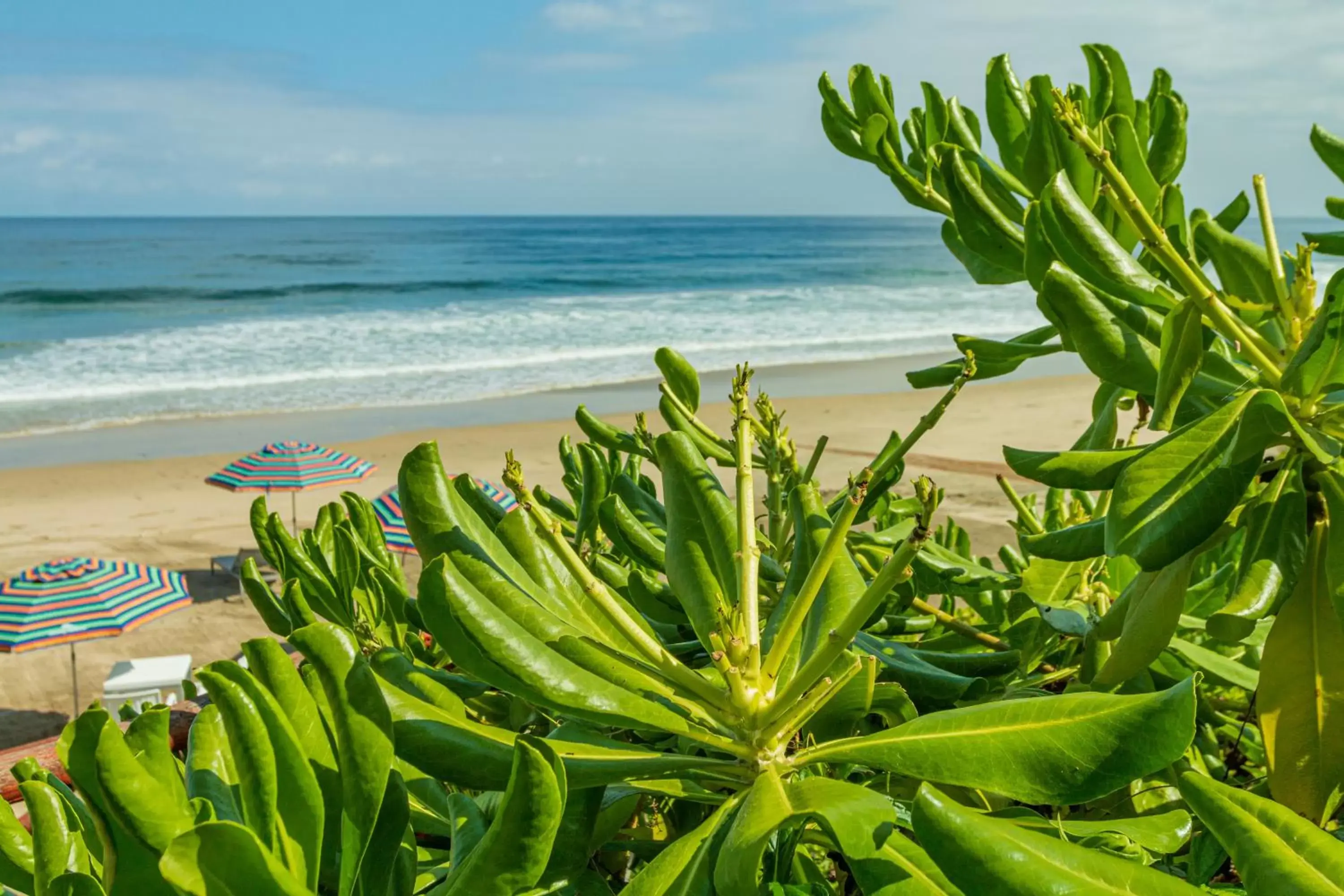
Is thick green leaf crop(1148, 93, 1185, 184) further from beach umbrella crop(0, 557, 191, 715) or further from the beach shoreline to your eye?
the beach shoreline

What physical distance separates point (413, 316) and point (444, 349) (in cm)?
641

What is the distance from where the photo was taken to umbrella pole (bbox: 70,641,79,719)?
297 inches

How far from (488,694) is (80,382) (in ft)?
67.4

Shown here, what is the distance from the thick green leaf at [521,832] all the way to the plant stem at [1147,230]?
0.68 m

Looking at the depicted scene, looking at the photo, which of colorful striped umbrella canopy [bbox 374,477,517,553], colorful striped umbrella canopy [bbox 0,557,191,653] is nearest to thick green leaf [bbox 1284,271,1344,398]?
colorful striped umbrella canopy [bbox 374,477,517,553]

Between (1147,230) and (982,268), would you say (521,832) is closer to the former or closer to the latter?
(1147,230)

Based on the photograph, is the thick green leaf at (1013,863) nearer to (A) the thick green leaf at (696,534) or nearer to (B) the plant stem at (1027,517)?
(A) the thick green leaf at (696,534)

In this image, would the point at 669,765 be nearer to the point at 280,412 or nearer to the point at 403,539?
the point at 403,539

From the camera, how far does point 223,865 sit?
0.64m

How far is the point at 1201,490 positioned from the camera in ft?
3.13

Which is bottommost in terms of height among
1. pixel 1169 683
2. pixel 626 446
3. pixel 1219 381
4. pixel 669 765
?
pixel 1169 683

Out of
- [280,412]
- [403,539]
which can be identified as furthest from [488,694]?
[280,412]

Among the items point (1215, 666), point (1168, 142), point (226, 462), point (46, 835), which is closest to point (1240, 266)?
point (1168, 142)

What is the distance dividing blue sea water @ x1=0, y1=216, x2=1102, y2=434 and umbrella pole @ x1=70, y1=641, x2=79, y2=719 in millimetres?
8973
